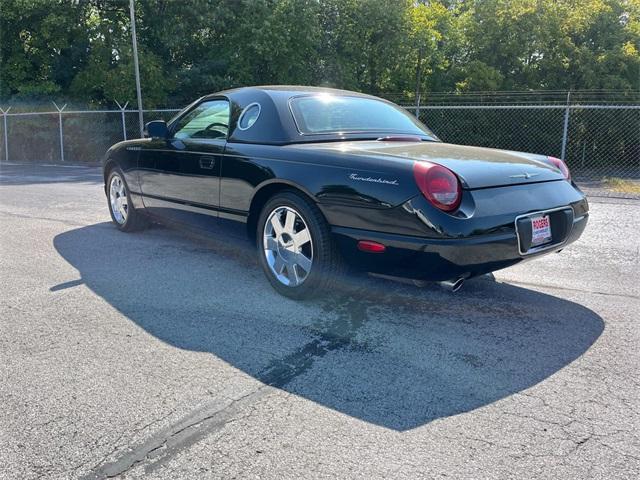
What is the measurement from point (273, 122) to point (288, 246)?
961 millimetres

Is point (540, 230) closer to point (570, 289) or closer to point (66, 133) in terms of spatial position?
point (570, 289)

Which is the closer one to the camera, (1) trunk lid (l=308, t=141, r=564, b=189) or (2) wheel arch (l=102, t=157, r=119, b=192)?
(1) trunk lid (l=308, t=141, r=564, b=189)

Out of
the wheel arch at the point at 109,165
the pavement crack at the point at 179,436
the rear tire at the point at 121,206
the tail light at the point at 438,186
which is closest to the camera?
the pavement crack at the point at 179,436

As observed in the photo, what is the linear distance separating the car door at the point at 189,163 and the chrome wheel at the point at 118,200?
0.58 meters

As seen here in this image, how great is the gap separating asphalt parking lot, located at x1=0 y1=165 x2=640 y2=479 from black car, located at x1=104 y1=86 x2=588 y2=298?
1.24ft

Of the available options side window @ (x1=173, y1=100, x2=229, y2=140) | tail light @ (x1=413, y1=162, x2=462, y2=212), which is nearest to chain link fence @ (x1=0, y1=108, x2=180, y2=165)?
side window @ (x1=173, y1=100, x2=229, y2=140)

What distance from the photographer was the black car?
337 centimetres

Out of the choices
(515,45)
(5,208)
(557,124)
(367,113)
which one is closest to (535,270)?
(367,113)

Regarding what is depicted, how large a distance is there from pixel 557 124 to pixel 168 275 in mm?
13672

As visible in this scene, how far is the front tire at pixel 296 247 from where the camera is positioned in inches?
149

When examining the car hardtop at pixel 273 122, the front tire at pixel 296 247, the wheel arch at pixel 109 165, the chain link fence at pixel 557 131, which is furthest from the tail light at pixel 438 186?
the chain link fence at pixel 557 131

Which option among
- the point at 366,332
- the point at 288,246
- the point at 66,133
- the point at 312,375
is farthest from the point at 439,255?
the point at 66,133

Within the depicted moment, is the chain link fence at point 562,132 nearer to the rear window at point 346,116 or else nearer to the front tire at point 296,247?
the rear window at point 346,116

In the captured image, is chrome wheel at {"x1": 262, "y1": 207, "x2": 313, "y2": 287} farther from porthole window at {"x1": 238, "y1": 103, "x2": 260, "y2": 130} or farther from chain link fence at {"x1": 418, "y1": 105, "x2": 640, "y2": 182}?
chain link fence at {"x1": 418, "y1": 105, "x2": 640, "y2": 182}
